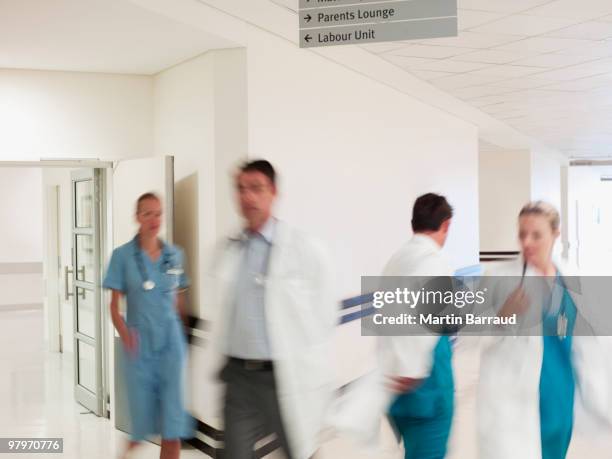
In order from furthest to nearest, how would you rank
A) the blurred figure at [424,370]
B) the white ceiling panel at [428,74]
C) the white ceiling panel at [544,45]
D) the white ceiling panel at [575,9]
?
the white ceiling panel at [428,74] → the white ceiling panel at [544,45] → the white ceiling panel at [575,9] → the blurred figure at [424,370]

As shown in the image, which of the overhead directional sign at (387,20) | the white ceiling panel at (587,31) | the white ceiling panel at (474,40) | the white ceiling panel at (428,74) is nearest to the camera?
the overhead directional sign at (387,20)

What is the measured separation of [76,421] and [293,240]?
3.50m

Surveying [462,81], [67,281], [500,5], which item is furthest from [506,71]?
[67,281]

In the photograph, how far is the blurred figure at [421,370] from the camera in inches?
106

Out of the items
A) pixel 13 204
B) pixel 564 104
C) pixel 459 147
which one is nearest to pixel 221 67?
pixel 459 147

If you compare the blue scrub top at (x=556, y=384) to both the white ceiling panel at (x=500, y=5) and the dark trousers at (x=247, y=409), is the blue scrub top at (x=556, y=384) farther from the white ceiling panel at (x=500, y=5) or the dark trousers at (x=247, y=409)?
the white ceiling panel at (x=500, y=5)

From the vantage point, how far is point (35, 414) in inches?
217

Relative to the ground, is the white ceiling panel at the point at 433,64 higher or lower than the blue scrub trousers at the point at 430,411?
higher

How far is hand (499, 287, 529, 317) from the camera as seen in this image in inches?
101

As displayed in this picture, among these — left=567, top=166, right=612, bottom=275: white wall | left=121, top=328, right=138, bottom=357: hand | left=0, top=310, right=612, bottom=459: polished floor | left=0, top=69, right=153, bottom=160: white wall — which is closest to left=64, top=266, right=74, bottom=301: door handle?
left=0, top=310, right=612, bottom=459: polished floor

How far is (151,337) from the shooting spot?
11.0ft

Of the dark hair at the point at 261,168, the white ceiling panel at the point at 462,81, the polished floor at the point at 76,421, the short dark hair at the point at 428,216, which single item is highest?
the white ceiling panel at the point at 462,81

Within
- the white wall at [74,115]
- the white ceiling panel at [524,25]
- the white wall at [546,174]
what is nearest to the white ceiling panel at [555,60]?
the white ceiling panel at [524,25]

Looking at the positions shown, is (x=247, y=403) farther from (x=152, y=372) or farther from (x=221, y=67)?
(x=221, y=67)
